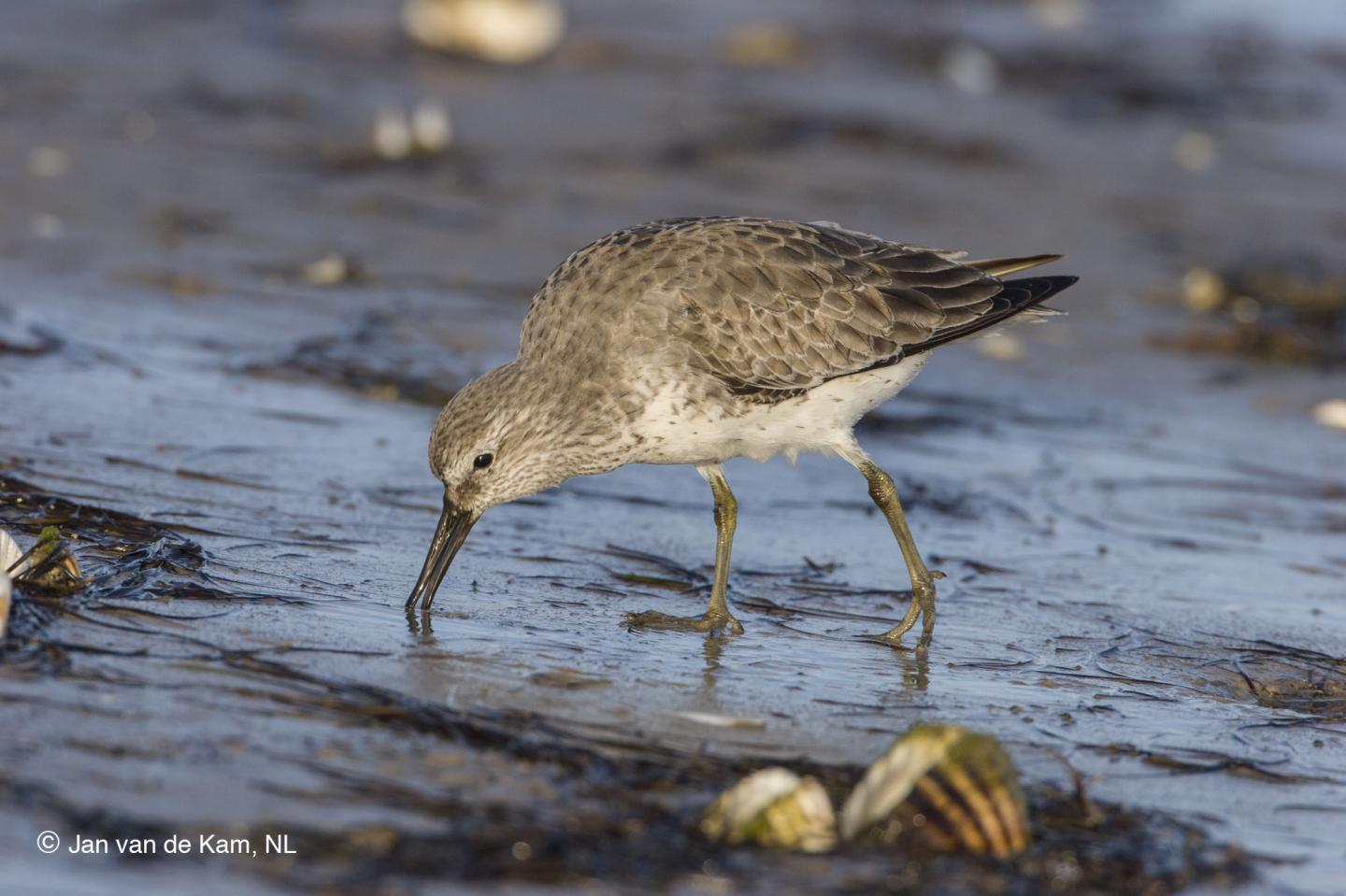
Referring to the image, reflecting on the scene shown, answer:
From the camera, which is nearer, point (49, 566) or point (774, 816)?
point (774, 816)

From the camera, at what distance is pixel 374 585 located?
6.19 metres

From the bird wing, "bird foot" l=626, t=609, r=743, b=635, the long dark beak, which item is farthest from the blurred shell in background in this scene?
"bird foot" l=626, t=609, r=743, b=635

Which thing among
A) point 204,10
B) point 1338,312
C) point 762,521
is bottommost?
point 762,521

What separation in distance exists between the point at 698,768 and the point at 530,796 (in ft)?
1.75

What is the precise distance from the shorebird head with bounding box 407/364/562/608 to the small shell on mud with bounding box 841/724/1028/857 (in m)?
2.18

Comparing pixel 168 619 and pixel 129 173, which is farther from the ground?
pixel 129 173

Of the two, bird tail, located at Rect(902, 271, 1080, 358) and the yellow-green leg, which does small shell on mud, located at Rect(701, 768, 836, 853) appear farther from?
bird tail, located at Rect(902, 271, 1080, 358)

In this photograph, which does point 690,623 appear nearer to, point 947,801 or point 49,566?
point 947,801

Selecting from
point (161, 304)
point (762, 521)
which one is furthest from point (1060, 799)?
point (161, 304)

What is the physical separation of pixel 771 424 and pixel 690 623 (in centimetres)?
97

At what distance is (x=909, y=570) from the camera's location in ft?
22.1

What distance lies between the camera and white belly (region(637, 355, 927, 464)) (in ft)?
21.5

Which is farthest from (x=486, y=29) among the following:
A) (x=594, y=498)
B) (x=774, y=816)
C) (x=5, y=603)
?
(x=774, y=816)

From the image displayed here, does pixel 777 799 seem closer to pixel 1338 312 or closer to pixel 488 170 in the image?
pixel 1338 312
